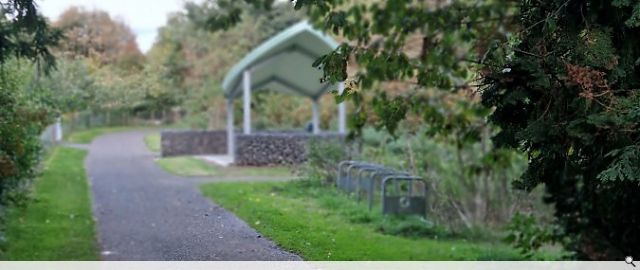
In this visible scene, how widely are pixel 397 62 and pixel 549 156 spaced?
Result: 10.0ft

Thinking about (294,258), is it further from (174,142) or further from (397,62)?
(174,142)

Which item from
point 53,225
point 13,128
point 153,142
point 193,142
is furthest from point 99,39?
point 193,142

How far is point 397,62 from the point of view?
6.75 metres

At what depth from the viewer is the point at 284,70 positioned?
22281mm

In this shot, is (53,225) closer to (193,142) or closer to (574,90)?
(574,90)

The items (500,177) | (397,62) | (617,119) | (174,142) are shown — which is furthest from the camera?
(174,142)

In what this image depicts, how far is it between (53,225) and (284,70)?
1301 centimetres

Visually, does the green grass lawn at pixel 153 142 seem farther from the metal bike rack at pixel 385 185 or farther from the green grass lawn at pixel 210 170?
the metal bike rack at pixel 385 185

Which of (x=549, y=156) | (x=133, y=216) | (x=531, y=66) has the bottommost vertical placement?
(x=133, y=216)

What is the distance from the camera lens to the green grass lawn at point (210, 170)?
55.7 feet

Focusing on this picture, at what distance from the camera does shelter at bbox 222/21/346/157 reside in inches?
753

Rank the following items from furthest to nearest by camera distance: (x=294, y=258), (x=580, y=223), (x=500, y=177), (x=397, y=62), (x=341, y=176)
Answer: (x=341, y=176)
(x=500, y=177)
(x=580, y=223)
(x=397, y=62)
(x=294, y=258)

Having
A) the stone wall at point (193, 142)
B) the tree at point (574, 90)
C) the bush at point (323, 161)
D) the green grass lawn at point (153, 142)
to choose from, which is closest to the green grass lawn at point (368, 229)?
the bush at point (323, 161)

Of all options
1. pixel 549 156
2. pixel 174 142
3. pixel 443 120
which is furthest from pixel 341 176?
pixel 174 142
